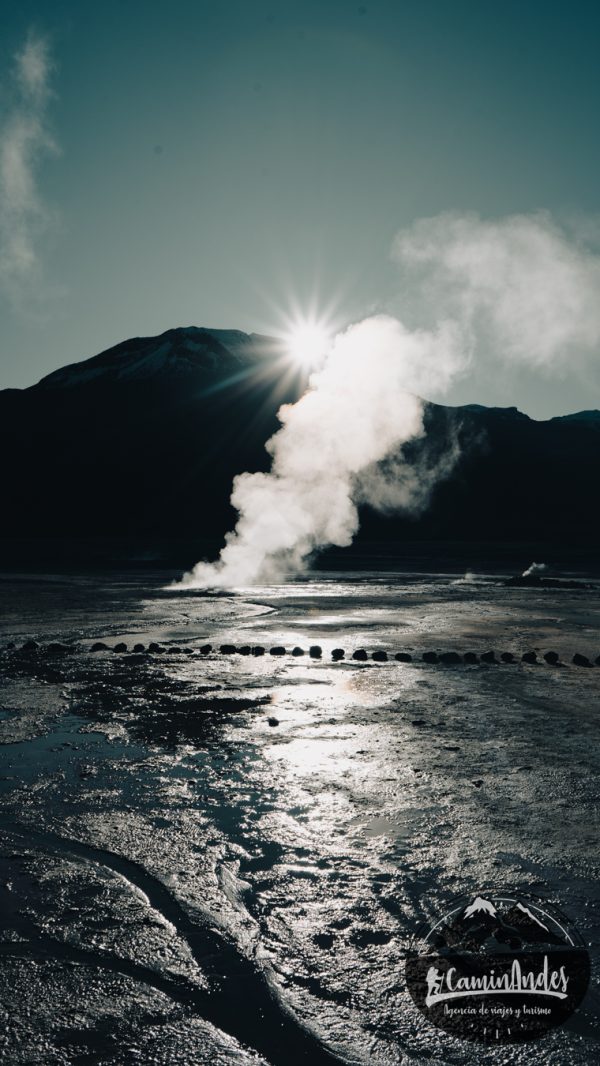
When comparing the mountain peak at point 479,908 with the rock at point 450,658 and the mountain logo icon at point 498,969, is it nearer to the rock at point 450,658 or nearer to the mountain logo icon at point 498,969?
the mountain logo icon at point 498,969

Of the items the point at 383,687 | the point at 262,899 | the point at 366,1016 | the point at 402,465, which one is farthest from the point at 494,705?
the point at 402,465

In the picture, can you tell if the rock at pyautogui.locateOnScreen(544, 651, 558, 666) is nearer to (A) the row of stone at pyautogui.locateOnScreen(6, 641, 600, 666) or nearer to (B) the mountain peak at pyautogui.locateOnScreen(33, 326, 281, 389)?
(A) the row of stone at pyautogui.locateOnScreen(6, 641, 600, 666)

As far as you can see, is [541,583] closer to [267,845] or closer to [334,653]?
[334,653]

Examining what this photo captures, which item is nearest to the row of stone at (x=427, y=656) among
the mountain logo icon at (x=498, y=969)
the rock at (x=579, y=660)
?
the rock at (x=579, y=660)

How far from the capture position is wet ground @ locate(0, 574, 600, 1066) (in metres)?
3.74

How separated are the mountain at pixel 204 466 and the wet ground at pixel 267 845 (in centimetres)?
6388

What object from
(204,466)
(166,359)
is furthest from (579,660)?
(166,359)

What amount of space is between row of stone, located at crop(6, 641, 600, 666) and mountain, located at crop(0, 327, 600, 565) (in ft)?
191

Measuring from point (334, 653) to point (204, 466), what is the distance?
9733 cm

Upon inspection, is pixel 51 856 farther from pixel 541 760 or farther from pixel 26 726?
pixel 541 760

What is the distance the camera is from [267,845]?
19.0 ft

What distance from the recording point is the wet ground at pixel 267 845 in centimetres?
374

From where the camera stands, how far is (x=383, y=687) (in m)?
12.2

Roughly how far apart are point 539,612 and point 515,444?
333 feet
